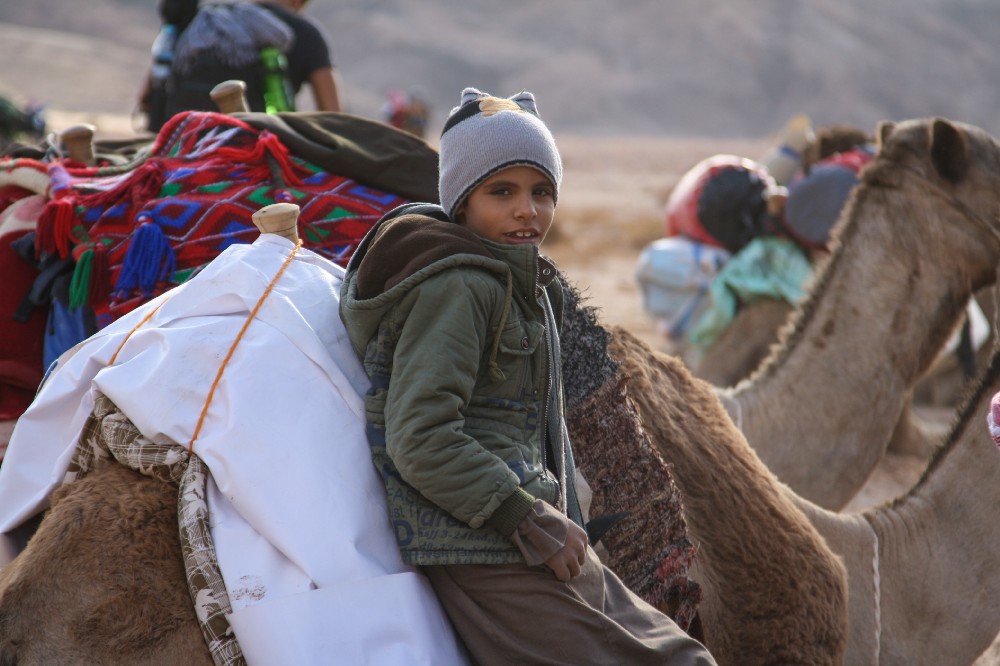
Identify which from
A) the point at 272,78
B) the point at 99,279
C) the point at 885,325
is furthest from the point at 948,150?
the point at 99,279

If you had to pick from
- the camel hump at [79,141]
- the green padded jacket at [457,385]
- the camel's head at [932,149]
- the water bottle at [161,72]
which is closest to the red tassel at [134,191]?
the camel hump at [79,141]

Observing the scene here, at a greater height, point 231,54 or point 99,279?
point 231,54

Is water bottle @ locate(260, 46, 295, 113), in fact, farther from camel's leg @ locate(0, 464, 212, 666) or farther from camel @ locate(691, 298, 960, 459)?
camel @ locate(691, 298, 960, 459)

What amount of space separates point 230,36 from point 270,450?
2871 millimetres

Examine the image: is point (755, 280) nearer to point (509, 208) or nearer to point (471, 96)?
point (471, 96)

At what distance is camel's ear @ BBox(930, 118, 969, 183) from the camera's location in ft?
14.6

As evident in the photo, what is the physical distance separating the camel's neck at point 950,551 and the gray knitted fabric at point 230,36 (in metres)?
3.00

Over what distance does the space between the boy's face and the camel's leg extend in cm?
85

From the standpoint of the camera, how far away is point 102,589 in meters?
1.98

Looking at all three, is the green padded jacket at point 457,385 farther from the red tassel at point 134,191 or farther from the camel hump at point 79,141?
the camel hump at point 79,141

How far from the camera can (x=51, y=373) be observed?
2.41m

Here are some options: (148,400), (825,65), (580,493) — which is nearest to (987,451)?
(580,493)

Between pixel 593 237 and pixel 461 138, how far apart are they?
18.3m

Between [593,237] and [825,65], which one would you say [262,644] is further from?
[825,65]
